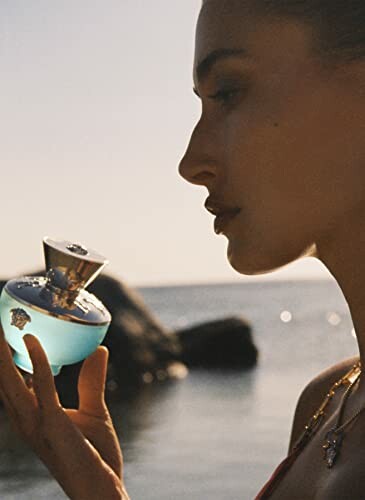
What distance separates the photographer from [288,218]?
1429mm

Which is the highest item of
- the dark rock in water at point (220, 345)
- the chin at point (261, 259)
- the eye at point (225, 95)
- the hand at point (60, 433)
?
the eye at point (225, 95)

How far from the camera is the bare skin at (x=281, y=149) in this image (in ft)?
4.54

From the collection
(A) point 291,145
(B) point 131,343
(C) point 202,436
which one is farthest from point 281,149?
(B) point 131,343

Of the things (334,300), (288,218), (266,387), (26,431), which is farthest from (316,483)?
(334,300)

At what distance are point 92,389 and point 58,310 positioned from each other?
152 millimetres

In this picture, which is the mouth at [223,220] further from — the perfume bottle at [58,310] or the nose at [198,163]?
the perfume bottle at [58,310]

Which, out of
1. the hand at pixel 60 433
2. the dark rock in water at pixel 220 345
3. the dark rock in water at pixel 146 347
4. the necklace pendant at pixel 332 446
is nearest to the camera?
the necklace pendant at pixel 332 446

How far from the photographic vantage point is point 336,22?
1.40 metres

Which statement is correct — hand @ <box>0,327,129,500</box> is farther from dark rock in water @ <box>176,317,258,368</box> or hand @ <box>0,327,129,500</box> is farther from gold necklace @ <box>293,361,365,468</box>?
dark rock in water @ <box>176,317,258,368</box>

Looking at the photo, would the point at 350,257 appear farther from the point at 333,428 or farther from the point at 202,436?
the point at 202,436

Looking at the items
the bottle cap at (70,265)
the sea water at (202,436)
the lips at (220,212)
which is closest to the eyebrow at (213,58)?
the lips at (220,212)

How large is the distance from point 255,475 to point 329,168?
799 cm

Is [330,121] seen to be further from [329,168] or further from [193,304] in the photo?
[193,304]

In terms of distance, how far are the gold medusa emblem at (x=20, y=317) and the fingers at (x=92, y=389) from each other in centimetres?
13
